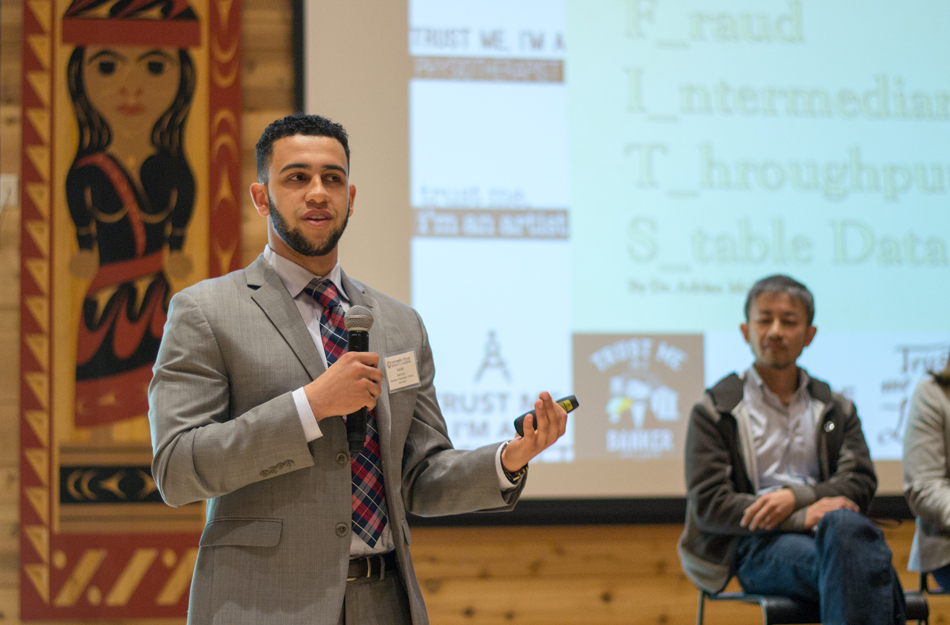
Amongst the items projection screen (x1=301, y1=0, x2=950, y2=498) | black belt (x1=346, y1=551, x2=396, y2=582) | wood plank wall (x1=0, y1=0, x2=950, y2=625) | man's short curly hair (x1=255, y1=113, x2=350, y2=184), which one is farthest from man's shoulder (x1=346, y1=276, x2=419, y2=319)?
wood plank wall (x1=0, y1=0, x2=950, y2=625)

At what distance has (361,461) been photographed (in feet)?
5.22

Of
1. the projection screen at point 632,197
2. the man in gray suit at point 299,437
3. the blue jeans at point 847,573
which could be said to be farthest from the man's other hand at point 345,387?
the projection screen at point 632,197

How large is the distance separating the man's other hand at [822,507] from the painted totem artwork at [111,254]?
211 centimetres

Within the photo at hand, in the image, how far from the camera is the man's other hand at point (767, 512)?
2.44 m

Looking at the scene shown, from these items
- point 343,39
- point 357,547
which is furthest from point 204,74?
point 357,547

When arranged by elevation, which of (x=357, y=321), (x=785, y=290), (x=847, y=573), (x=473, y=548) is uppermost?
(x=785, y=290)

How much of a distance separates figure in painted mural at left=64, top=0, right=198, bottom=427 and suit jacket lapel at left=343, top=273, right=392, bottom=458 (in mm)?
1810

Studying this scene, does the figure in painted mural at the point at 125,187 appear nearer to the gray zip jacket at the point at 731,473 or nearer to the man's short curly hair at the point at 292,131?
the man's short curly hair at the point at 292,131

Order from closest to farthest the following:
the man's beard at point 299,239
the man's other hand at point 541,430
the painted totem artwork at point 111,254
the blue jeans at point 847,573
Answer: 1. the man's other hand at point 541,430
2. the man's beard at point 299,239
3. the blue jeans at point 847,573
4. the painted totem artwork at point 111,254

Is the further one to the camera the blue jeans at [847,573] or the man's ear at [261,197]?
the blue jeans at [847,573]

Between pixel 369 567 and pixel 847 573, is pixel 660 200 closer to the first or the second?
pixel 847 573

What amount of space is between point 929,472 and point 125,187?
2.95m

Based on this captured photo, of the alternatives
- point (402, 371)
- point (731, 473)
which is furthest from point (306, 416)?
point (731, 473)

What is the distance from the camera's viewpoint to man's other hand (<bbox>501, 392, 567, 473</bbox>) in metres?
1.52
